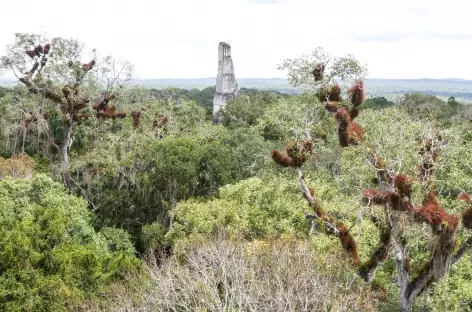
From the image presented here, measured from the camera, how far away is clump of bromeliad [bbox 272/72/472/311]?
9516 millimetres

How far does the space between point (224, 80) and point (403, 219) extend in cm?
5106

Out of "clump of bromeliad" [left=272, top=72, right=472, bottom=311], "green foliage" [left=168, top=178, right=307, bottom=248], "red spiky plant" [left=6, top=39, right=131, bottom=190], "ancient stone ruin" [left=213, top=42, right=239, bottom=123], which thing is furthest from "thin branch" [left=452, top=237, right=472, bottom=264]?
"ancient stone ruin" [left=213, top=42, right=239, bottom=123]

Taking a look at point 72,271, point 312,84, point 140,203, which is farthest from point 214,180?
point 72,271

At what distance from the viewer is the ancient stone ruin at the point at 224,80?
194 ft

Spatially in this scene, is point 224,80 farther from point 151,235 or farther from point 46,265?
point 46,265

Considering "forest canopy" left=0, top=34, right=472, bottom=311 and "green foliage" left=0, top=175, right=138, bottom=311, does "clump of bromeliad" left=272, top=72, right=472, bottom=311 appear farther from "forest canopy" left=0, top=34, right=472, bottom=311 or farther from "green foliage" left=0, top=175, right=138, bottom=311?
"green foliage" left=0, top=175, right=138, bottom=311

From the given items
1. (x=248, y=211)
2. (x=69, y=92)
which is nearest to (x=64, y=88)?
(x=69, y=92)

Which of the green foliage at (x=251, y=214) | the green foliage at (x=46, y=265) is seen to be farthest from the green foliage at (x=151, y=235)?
the green foliage at (x=251, y=214)

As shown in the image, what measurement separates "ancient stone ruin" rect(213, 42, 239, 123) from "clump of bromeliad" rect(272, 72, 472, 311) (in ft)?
152

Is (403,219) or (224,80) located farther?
(224,80)

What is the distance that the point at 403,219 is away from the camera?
10.0 meters

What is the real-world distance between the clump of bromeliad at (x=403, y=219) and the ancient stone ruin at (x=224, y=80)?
152 feet

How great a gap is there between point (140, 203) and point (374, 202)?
16190 millimetres

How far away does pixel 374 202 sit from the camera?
33.5 feet
